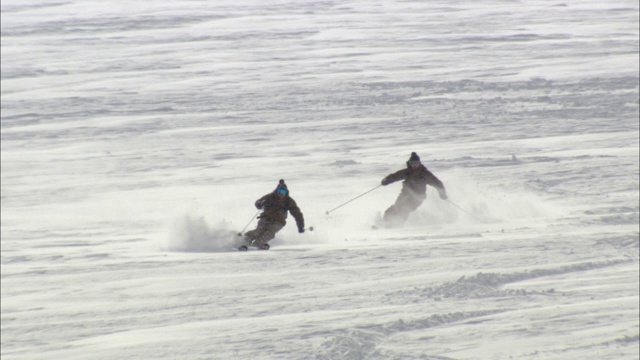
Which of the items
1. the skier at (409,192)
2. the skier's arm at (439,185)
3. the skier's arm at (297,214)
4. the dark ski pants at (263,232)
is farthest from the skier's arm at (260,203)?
the skier's arm at (439,185)

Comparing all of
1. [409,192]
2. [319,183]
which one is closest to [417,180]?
[409,192]

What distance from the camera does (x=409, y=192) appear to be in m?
13.5

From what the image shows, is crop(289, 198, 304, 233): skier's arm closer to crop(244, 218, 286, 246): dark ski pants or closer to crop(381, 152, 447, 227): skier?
crop(244, 218, 286, 246): dark ski pants

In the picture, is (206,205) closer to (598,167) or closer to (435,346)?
(598,167)

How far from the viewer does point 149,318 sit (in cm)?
927

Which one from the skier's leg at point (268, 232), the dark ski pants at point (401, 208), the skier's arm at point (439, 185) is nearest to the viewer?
the skier's leg at point (268, 232)

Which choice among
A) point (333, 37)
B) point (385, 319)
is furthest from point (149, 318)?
point (333, 37)

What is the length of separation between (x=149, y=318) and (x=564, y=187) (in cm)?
845

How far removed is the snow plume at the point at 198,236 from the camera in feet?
39.6

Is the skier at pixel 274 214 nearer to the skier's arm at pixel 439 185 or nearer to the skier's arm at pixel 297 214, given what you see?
the skier's arm at pixel 297 214

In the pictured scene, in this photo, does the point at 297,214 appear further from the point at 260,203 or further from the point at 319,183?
the point at 319,183

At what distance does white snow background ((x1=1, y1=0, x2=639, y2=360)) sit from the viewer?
9.03 m

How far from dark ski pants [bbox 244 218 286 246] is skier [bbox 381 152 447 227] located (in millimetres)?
1788

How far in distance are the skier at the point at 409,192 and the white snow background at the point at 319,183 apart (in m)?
0.27
